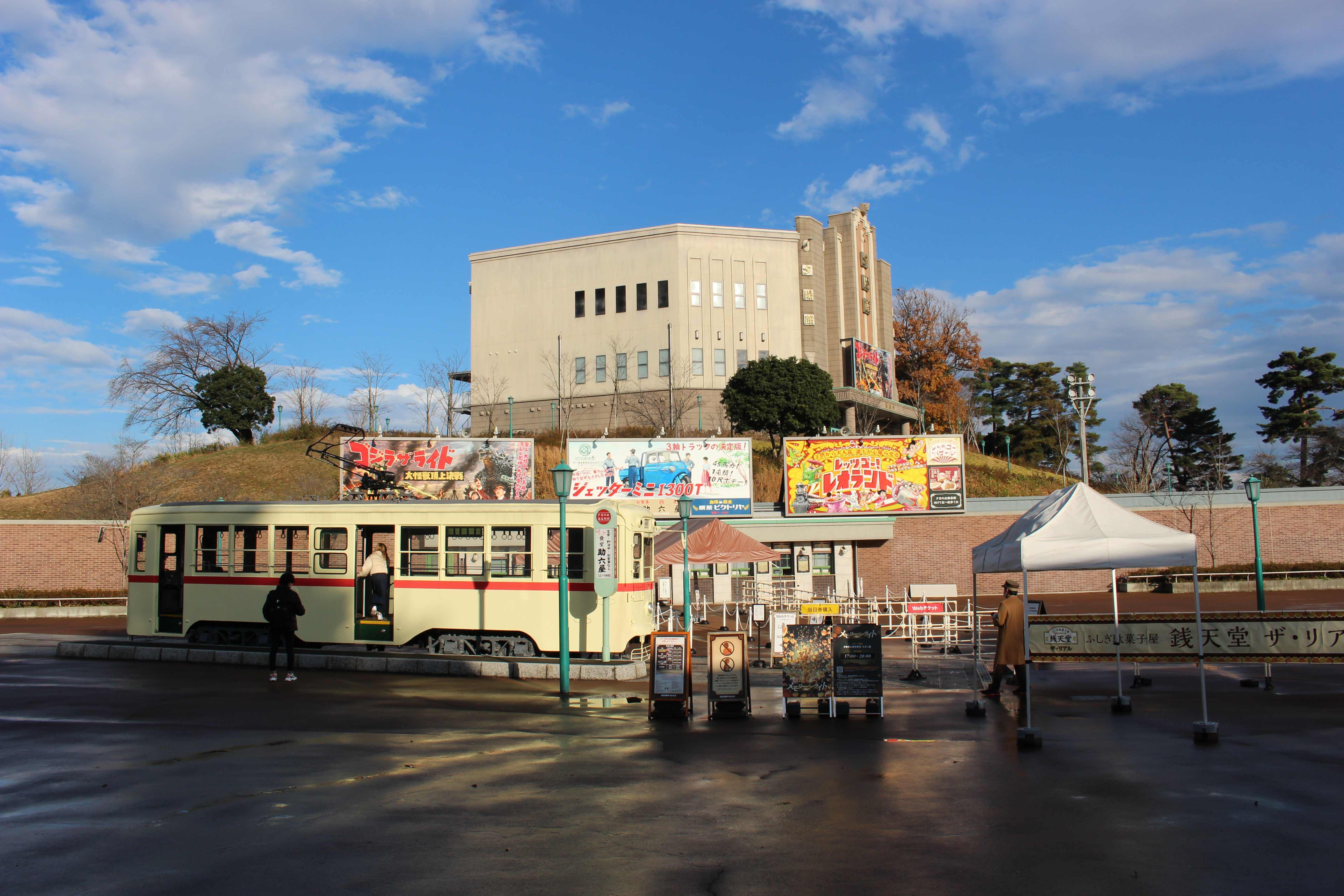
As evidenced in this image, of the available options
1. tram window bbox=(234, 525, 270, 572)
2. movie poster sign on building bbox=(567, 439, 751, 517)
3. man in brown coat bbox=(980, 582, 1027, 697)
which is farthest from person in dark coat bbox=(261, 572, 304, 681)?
movie poster sign on building bbox=(567, 439, 751, 517)

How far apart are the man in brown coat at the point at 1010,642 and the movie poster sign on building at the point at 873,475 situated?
2194 centimetres

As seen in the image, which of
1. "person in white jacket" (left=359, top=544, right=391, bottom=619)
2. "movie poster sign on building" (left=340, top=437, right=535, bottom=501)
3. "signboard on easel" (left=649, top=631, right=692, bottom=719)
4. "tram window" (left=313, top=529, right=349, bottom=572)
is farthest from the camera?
"movie poster sign on building" (left=340, top=437, right=535, bottom=501)

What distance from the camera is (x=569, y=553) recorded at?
17672mm

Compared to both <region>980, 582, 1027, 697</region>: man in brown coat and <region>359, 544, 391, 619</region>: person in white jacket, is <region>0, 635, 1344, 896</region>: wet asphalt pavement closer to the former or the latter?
<region>980, 582, 1027, 697</region>: man in brown coat

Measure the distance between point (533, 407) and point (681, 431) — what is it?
36.8 ft

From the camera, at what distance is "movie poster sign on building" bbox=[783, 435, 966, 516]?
3622 centimetres

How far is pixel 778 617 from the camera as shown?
62.2ft

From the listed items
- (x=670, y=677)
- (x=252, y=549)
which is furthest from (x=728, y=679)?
(x=252, y=549)

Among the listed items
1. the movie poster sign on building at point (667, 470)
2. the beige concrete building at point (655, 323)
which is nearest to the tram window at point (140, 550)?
the movie poster sign on building at point (667, 470)

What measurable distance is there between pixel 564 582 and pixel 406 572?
15.1 ft

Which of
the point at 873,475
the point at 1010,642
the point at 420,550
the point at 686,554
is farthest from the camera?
the point at 873,475

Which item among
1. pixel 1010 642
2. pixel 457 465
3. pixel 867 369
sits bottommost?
pixel 1010 642

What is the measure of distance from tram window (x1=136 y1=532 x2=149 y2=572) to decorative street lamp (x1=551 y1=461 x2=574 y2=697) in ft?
32.7

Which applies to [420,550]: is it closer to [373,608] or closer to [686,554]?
[373,608]
